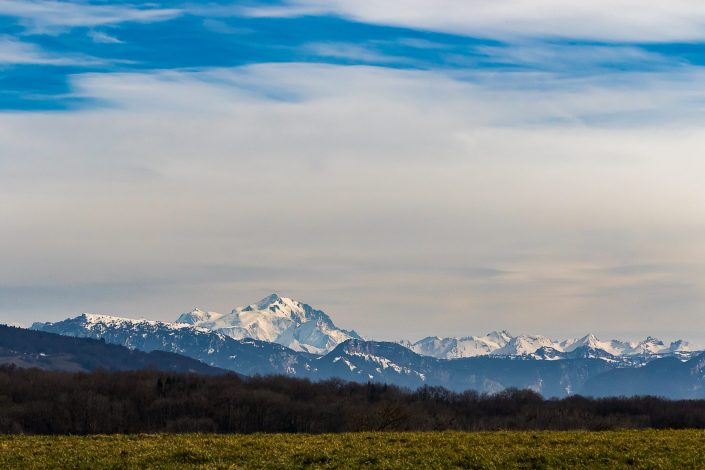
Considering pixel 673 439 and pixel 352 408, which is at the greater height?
pixel 673 439

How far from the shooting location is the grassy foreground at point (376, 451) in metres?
43.2

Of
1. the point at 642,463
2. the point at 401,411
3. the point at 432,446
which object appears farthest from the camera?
the point at 401,411

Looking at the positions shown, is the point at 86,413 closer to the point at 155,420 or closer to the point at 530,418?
the point at 155,420

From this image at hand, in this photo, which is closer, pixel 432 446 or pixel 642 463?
pixel 642 463

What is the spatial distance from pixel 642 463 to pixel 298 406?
517 ft

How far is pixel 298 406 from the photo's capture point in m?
195

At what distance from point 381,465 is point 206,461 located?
8.84m

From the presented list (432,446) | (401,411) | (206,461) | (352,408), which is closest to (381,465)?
(432,446)

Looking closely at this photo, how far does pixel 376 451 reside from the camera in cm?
4650

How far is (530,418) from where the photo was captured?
7771 inches

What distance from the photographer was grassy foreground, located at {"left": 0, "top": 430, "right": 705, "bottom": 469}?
43.2 m

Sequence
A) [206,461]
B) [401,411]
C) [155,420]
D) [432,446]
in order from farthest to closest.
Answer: [155,420] → [401,411] → [432,446] → [206,461]

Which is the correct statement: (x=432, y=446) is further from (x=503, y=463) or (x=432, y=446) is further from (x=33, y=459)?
(x=33, y=459)

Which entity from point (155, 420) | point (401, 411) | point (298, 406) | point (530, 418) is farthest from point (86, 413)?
point (530, 418)
